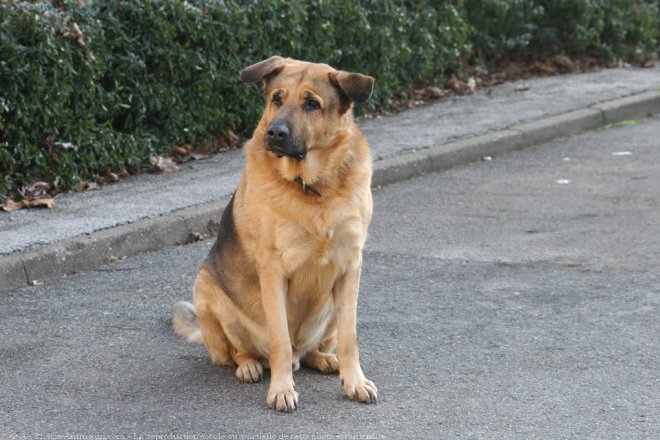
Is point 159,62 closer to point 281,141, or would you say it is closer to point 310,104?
point 310,104

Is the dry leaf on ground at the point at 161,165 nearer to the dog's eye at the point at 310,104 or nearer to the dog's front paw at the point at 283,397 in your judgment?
the dog's eye at the point at 310,104

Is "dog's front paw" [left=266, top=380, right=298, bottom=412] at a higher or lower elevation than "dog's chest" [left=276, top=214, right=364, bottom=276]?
lower

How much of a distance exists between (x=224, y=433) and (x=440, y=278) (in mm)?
2682

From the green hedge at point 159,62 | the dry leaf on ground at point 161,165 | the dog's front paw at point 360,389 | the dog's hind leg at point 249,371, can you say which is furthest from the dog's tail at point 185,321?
the dry leaf on ground at point 161,165

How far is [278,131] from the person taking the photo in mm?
5059

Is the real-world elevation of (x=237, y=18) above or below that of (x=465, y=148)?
above

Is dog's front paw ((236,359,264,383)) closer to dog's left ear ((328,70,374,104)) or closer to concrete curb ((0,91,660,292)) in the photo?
dog's left ear ((328,70,374,104))

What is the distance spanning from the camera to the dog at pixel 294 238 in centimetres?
517

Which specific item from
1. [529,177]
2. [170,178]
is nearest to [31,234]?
[170,178]

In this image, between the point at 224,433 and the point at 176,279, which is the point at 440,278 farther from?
the point at 224,433

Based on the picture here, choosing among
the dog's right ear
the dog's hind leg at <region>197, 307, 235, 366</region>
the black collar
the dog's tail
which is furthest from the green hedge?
the black collar

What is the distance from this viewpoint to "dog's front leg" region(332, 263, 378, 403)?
5.18 metres

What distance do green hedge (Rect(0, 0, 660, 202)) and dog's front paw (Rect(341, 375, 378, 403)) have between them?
163 inches

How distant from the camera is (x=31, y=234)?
7586 mm
